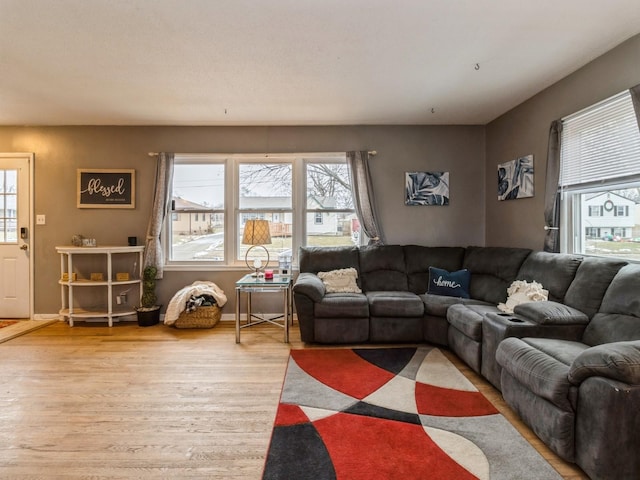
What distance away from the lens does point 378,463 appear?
5.57ft

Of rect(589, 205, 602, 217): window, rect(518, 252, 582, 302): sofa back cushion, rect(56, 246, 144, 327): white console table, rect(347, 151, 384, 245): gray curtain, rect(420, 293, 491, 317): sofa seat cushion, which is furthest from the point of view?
rect(347, 151, 384, 245): gray curtain

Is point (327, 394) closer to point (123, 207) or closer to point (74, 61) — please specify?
point (74, 61)

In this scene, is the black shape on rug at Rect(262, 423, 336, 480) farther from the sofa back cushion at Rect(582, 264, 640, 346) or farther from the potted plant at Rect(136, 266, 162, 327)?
the potted plant at Rect(136, 266, 162, 327)

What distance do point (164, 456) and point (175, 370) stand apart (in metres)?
1.13

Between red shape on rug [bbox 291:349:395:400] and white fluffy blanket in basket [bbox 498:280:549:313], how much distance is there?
1.19 metres

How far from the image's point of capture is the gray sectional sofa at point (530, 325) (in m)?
1.51

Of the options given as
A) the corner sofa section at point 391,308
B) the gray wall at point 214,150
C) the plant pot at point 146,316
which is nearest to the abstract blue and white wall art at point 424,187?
the gray wall at point 214,150

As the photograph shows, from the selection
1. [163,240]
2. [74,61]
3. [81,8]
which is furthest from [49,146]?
[81,8]

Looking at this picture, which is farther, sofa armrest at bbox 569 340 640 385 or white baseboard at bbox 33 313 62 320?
white baseboard at bbox 33 313 62 320

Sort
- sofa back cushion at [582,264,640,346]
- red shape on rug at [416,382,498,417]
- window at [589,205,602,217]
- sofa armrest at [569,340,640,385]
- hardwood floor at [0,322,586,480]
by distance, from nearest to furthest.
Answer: sofa armrest at [569,340,640,385], hardwood floor at [0,322,586,480], sofa back cushion at [582,264,640,346], red shape on rug at [416,382,498,417], window at [589,205,602,217]

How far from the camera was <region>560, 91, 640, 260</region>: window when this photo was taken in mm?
2486

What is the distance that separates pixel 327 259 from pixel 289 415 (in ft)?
6.98

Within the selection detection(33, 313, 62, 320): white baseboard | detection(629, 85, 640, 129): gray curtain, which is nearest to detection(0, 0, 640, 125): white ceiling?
detection(629, 85, 640, 129): gray curtain

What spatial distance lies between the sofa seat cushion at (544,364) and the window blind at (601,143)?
1.43m
